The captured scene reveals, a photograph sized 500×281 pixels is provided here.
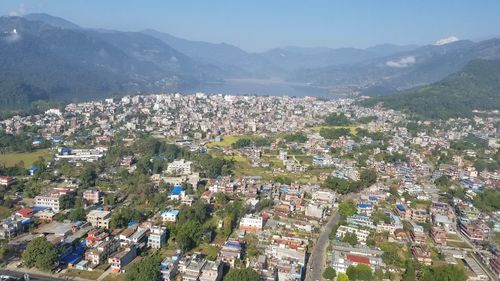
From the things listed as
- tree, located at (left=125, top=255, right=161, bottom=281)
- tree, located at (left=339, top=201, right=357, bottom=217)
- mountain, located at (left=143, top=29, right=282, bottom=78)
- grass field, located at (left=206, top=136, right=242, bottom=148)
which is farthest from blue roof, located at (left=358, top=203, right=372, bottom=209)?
mountain, located at (left=143, top=29, right=282, bottom=78)

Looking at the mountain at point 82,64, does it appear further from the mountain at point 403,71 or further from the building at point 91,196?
the building at point 91,196

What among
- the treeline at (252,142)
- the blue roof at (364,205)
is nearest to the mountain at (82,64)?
the treeline at (252,142)

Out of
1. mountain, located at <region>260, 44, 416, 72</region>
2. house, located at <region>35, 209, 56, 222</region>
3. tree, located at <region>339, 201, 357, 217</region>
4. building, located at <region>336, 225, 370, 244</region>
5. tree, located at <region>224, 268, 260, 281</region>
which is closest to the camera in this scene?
tree, located at <region>224, 268, 260, 281</region>

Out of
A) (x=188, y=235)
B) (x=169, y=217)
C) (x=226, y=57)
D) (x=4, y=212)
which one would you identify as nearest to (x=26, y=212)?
(x=4, y=212)

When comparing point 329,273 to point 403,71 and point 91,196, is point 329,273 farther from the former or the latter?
point 403,71

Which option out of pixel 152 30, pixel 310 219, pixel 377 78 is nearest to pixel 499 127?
pixel 310 219

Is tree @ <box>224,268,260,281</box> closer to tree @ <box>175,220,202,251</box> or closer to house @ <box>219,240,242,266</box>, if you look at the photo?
house @ <box>219,240,242,266</box>

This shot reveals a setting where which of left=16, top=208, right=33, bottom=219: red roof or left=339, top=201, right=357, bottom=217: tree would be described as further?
left=339, top=201, right=357, bottom=217: tree
